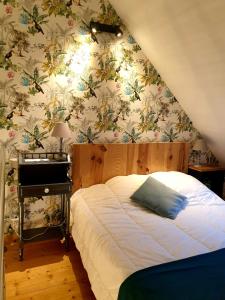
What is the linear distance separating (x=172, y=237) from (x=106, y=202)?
0.72 metres

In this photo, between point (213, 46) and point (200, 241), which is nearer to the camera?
point (200, 241)

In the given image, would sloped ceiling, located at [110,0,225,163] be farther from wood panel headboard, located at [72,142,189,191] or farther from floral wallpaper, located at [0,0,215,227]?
wood panel headboard, located at [72,142,189,191]

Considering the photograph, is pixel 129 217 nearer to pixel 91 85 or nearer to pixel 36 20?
pixel 91 85

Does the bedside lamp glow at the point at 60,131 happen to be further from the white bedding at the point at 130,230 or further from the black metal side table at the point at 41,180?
the white bedding at the point at 130,230

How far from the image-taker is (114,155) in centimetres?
288

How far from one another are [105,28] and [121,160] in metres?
1.39

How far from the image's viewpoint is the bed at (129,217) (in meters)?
1.68

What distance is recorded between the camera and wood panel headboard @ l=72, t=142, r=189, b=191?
9.04 feet

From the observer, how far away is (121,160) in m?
2.93

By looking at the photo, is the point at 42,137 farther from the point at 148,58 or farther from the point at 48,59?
the point at 148,58

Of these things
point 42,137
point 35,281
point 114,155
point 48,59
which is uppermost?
point 48,59

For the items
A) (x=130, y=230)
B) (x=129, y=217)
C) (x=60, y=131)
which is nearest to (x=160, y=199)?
(x=129, y=217)

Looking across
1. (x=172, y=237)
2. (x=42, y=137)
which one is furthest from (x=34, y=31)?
(x=172, y=237)

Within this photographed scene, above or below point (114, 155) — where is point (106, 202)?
below
